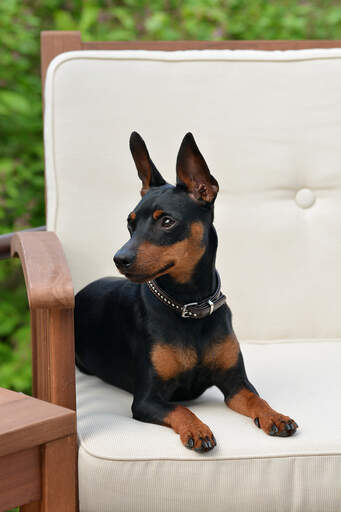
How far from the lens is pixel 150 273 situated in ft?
4.21

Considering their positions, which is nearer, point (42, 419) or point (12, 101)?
point (42, 419)

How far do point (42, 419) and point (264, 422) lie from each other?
0.40 meters

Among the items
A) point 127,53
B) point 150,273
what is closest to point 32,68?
point 127,53

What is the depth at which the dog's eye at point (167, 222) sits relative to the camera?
51.7 inches

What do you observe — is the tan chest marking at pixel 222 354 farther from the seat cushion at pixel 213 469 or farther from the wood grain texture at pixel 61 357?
the wood grain texture at pixel 61 357

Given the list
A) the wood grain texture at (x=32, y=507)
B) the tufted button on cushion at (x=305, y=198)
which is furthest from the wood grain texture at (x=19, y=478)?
the tufted button on cushion at (x=305, y=198)

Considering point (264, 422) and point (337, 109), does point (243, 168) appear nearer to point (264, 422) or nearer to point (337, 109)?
point (337, 109)

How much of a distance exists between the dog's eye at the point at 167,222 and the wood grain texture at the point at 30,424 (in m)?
0.37

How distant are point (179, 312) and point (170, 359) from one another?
0.09 m

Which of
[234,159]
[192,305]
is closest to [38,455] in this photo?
[192,305]

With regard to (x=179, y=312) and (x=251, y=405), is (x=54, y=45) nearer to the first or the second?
(x=179, y=312)

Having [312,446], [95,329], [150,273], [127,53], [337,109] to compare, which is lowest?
[312,446]

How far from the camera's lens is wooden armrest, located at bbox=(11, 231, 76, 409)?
1.26 metres

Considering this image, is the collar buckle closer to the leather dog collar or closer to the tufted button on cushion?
the leather dog collar
